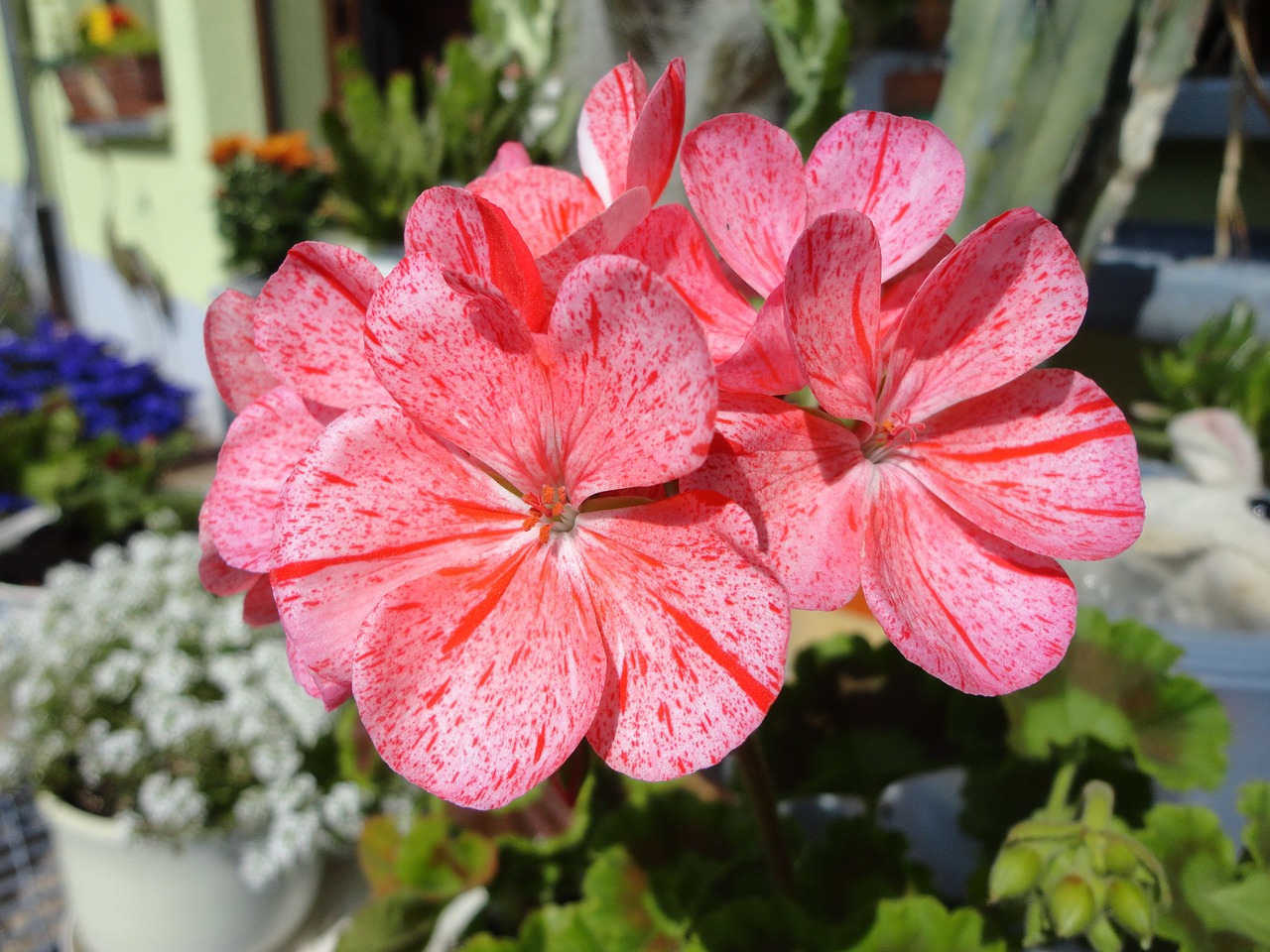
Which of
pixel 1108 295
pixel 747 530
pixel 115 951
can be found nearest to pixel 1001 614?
pixel 747 530

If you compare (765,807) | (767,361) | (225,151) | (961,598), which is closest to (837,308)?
(767,361)

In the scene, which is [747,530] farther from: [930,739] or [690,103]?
[690,103]

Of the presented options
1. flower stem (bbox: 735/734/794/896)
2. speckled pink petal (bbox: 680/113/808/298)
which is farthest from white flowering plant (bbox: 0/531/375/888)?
speckled pink petal (bbox: 680/113/808/298)

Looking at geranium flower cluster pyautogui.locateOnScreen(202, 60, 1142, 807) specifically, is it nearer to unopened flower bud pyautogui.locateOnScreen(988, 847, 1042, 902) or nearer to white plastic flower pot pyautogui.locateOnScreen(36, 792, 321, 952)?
unopened flower bud pyautogui.locateOnScreen(988, 847, 1042, 902)

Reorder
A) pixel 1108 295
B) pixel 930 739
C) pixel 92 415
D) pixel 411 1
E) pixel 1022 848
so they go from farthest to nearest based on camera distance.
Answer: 1. pixel 411 1
2. pixel 92 415
3. pixel 1108 295
4. pixel 930 739
5. pixel 1022 848

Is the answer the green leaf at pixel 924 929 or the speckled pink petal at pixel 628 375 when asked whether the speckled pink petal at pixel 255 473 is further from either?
the green leaf at pixel 924 929

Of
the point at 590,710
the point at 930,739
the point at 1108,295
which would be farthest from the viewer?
the point at 1108,295

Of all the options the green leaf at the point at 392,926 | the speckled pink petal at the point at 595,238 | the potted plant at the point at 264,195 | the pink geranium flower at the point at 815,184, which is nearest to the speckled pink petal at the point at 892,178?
the pink geranium flower at the point at 815,184
